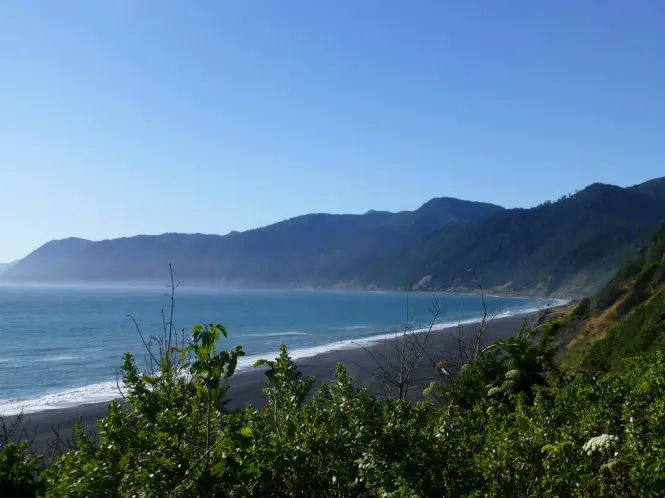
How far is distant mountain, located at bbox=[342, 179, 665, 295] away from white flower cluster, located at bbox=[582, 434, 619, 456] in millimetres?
133965

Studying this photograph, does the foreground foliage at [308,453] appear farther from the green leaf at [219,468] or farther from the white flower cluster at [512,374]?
the white flower cluster at [512,374]

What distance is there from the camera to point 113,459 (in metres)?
3.13

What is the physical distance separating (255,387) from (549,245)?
150574 mm

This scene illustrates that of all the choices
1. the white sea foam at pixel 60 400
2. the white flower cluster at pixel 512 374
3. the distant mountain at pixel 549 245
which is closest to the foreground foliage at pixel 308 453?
the white flower cluster at pixel 512 374

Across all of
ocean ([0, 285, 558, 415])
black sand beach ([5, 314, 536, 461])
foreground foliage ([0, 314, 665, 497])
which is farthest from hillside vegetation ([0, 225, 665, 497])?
ocean ([0, 285, 558, 415])

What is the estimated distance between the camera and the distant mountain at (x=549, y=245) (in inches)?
5655

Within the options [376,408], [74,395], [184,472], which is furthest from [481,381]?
[74,395]

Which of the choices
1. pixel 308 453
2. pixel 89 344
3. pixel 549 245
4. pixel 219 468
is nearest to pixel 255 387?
pixel 308 453

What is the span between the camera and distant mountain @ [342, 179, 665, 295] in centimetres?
14362

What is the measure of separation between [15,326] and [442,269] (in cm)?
13992

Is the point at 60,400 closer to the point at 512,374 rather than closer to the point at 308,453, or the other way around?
the point at 512,374

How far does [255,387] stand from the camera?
28422 mm

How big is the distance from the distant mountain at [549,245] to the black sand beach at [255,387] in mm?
103114

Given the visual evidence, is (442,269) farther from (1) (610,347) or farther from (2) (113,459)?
(2) (113,459)
